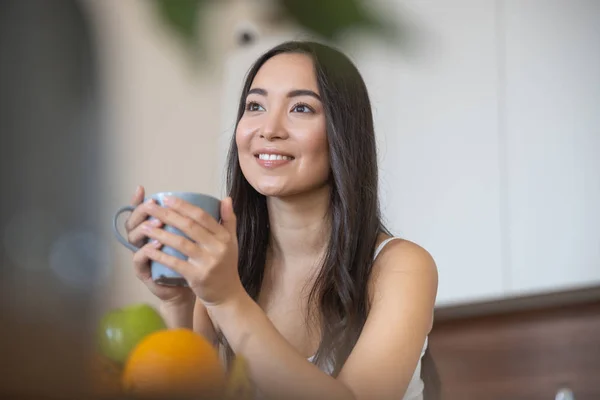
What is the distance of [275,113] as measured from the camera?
55.0 inches

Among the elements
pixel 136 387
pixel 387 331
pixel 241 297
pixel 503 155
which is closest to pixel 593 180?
pixel 503 155

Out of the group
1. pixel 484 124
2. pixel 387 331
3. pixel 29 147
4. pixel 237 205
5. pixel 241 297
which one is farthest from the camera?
pixel 484 124

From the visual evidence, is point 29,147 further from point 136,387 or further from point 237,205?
point 237,205

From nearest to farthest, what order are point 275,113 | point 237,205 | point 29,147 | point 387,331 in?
point 29,147
point 387,331
point 275,113
point 237,205

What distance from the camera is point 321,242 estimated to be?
1.50 m

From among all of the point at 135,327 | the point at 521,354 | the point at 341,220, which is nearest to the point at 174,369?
the point at 135,327

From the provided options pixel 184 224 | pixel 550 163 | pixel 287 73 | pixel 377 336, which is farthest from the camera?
pixel 550 163

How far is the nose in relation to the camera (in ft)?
4.44

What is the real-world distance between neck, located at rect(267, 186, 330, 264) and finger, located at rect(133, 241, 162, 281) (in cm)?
56

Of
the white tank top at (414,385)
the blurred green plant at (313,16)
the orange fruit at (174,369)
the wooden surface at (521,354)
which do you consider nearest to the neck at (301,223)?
the white tank top at (414,385)

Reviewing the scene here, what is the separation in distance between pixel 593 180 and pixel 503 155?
0.26 m

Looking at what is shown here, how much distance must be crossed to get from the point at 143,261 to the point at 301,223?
0.64m

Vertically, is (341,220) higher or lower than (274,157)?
lower

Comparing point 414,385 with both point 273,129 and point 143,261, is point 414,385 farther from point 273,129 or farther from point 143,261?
point 143,261
